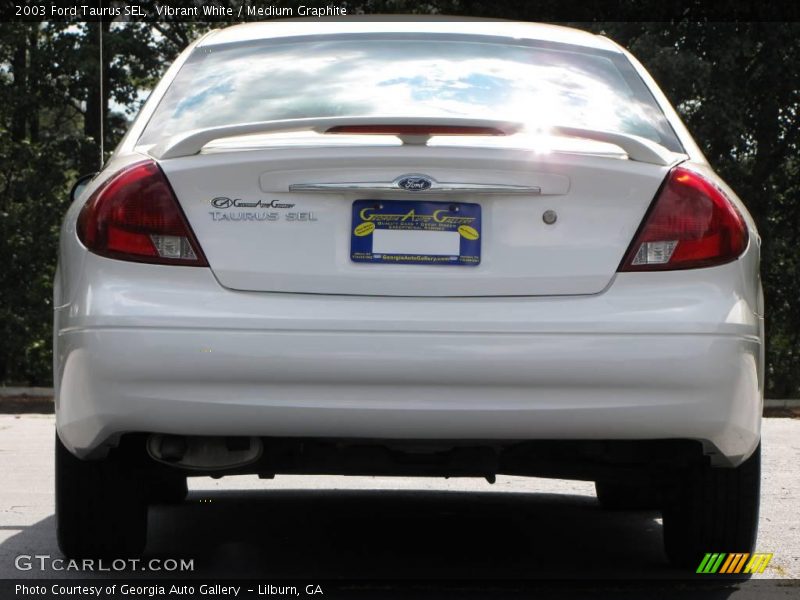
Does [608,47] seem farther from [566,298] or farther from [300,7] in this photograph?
[300,7]

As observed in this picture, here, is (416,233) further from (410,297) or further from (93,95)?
(93,95)

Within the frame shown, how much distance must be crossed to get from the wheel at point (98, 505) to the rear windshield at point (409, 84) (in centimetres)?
98

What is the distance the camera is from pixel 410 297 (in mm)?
3578

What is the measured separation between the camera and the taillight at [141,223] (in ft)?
12.0

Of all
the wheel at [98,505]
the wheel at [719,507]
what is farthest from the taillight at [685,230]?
the wheel at [98,505]

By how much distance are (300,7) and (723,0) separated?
27.2 feet

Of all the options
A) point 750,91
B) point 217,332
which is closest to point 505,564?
point 217,332

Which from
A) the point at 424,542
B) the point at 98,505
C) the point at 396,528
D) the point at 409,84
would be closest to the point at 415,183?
the point at 409,84

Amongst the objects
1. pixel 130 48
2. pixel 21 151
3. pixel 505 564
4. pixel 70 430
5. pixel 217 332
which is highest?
pixel 217 332

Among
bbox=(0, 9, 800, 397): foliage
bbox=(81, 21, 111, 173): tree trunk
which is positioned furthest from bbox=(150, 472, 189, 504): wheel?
bbox=(81, 21, 111, 173): tree trunk

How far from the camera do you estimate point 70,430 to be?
3809mm

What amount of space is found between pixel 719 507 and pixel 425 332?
4.19 ft

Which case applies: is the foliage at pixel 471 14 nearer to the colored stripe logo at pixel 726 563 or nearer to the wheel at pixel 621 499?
the wheel at pixel 621 499
